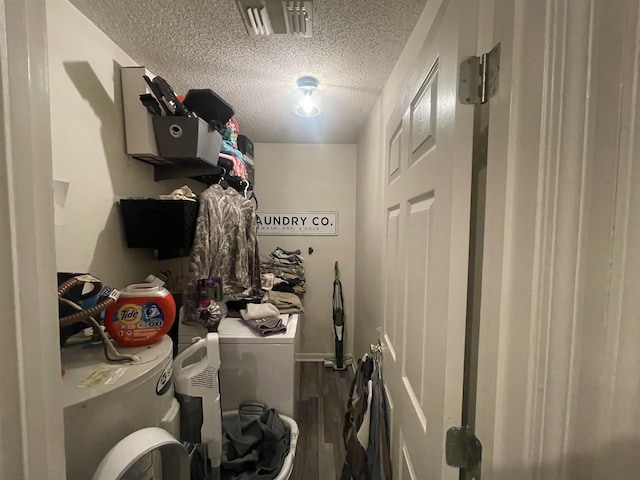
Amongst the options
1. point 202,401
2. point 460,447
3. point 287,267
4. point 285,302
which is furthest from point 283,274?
point 460,447

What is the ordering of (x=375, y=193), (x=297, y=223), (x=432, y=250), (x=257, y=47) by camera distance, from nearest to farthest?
1. (x=432, y=250)
2. (x=257, y=47)
3. (x=375, y=193)
4. (x=297, y=223)

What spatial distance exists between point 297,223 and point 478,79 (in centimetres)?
225

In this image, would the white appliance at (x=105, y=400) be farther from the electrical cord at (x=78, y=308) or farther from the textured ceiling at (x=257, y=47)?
the textured ceiling at (x=257, y=47)

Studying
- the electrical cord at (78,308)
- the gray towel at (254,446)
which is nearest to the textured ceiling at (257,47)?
the electrical cord at (78,308)

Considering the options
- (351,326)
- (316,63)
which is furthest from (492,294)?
(351,326)

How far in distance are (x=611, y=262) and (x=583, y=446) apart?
250 mm

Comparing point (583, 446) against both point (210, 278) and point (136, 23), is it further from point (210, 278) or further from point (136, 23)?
point (136, 23)

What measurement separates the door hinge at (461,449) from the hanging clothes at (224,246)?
51.2 inches

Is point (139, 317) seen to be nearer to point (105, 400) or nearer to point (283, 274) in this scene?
point (105, 400)

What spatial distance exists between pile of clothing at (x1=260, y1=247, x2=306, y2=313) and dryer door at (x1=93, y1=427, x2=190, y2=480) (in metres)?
1.27

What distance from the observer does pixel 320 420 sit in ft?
6.37

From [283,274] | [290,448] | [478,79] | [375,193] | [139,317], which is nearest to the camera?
[478,79]

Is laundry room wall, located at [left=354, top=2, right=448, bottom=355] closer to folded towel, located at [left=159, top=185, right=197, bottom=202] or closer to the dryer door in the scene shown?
the dryer door

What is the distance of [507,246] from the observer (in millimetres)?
431
